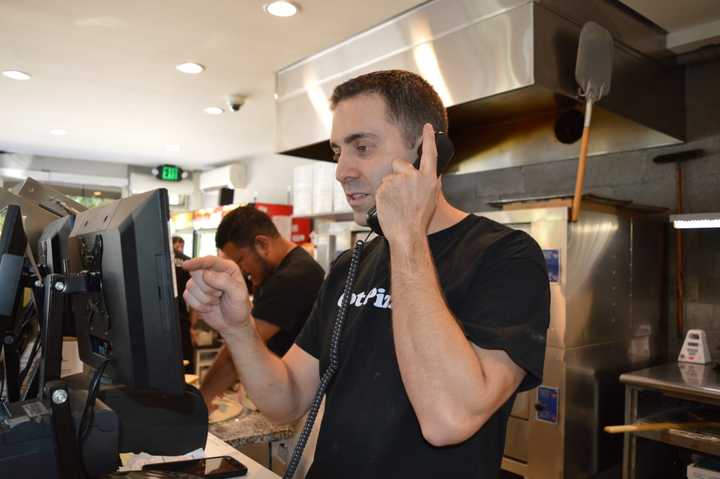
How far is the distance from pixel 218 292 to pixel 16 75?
13.6ft

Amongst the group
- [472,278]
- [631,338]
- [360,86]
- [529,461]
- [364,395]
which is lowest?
[529,461]

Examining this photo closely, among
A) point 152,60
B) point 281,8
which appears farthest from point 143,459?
point 152,60

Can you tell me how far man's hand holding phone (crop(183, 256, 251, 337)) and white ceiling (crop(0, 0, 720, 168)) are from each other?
219 cm

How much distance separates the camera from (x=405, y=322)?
999 mm

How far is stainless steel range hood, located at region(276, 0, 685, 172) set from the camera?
224cm

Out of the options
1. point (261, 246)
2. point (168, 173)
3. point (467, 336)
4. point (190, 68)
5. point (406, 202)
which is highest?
point (190, 68)

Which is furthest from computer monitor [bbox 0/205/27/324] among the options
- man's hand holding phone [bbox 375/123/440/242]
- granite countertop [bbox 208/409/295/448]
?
granite countertop [bbox 208/409/295/448]

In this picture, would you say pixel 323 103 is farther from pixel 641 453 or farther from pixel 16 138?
pixel 16 138

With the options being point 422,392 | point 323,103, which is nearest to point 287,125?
point 323,103

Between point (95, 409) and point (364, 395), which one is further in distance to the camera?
point (364, 395)

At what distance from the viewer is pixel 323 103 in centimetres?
315

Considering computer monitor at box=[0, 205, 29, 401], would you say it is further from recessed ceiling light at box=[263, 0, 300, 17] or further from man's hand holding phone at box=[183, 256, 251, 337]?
recessed ceiling light at box=[263, 0, 300, 17]

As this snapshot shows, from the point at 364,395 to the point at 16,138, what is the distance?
22.6ft

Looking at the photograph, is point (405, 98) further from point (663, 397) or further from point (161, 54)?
point (161, 54)
